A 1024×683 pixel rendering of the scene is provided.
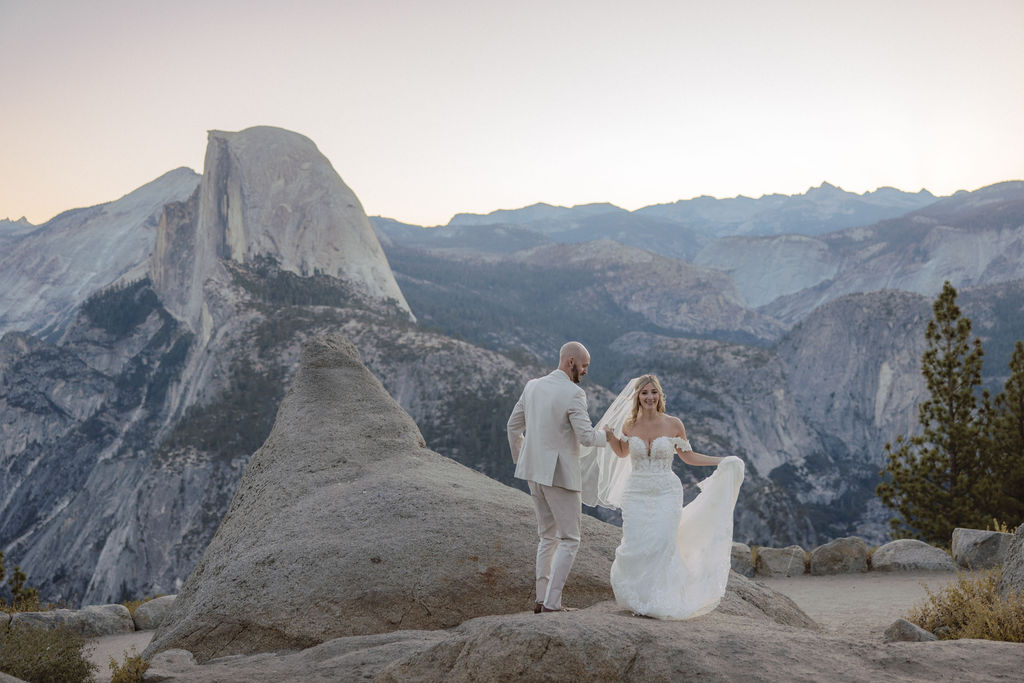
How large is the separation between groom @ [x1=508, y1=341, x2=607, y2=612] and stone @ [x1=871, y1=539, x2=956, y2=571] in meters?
12.7

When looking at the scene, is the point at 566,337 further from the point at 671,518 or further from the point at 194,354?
the point at 671,518

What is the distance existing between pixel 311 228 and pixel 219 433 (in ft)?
139

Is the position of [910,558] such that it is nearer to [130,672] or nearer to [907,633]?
[907,633]

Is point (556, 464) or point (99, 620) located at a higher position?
point (556, 464)

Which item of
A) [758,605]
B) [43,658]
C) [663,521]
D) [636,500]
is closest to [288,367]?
[758,605]

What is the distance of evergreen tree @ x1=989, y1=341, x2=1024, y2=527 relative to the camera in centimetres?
2067

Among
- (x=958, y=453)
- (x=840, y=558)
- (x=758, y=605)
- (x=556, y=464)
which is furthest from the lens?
(x=958, y=453)

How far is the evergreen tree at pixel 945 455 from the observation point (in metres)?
21.8

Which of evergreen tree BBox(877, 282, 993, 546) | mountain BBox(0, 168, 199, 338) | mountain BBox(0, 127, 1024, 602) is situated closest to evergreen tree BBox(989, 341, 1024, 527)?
evergreen tree BBox(877, 282, 993, 546)

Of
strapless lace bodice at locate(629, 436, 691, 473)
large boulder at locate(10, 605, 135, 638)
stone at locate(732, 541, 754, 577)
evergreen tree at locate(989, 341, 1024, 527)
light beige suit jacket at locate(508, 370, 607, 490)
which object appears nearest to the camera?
light beige suit jacket at locate(508, 370, 607, 490)

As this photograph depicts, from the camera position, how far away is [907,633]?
28.7 feet

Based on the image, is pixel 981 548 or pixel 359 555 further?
pixel 981 548

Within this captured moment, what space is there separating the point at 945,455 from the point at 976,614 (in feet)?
53.2

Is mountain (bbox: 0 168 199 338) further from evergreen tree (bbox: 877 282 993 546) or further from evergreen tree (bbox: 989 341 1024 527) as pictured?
evergreen tree (bbox: 989 341 1024 527)
